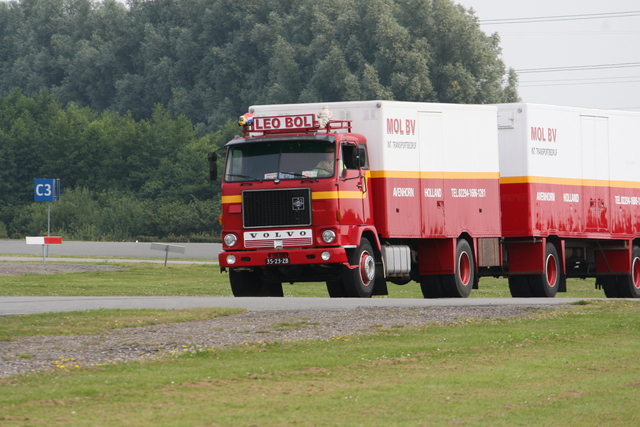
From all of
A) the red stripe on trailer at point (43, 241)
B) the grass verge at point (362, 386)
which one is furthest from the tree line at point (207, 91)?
the grass verge at point (362, 386)

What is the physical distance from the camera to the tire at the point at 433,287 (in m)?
23.3

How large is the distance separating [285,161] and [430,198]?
355 cm

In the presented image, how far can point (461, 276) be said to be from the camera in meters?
23.6

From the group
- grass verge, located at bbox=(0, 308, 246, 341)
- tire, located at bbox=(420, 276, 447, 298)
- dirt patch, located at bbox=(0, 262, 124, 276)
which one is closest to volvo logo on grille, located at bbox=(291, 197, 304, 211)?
tire, located at bbox=(420, 276, 447, 298)

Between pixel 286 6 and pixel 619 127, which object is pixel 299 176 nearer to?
pixel 619 127

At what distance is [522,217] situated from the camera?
24.4 meters

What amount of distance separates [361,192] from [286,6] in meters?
65.4

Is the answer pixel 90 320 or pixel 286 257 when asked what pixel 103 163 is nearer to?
pixel 286 257

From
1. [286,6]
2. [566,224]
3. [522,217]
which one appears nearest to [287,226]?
[522,217]

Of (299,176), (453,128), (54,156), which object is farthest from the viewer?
(54,156)

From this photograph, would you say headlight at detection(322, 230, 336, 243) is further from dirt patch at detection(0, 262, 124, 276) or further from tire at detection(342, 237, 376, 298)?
dirt patch at detection(0, 262, 124, 276)

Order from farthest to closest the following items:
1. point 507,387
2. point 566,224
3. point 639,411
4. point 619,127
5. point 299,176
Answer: point 619,127 < point 566,224 < point 299,176 < point 507,387 < point 639,411

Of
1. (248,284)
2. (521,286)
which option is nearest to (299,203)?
(248,284)

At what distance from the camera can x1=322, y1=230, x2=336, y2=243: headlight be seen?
67.7 feet
